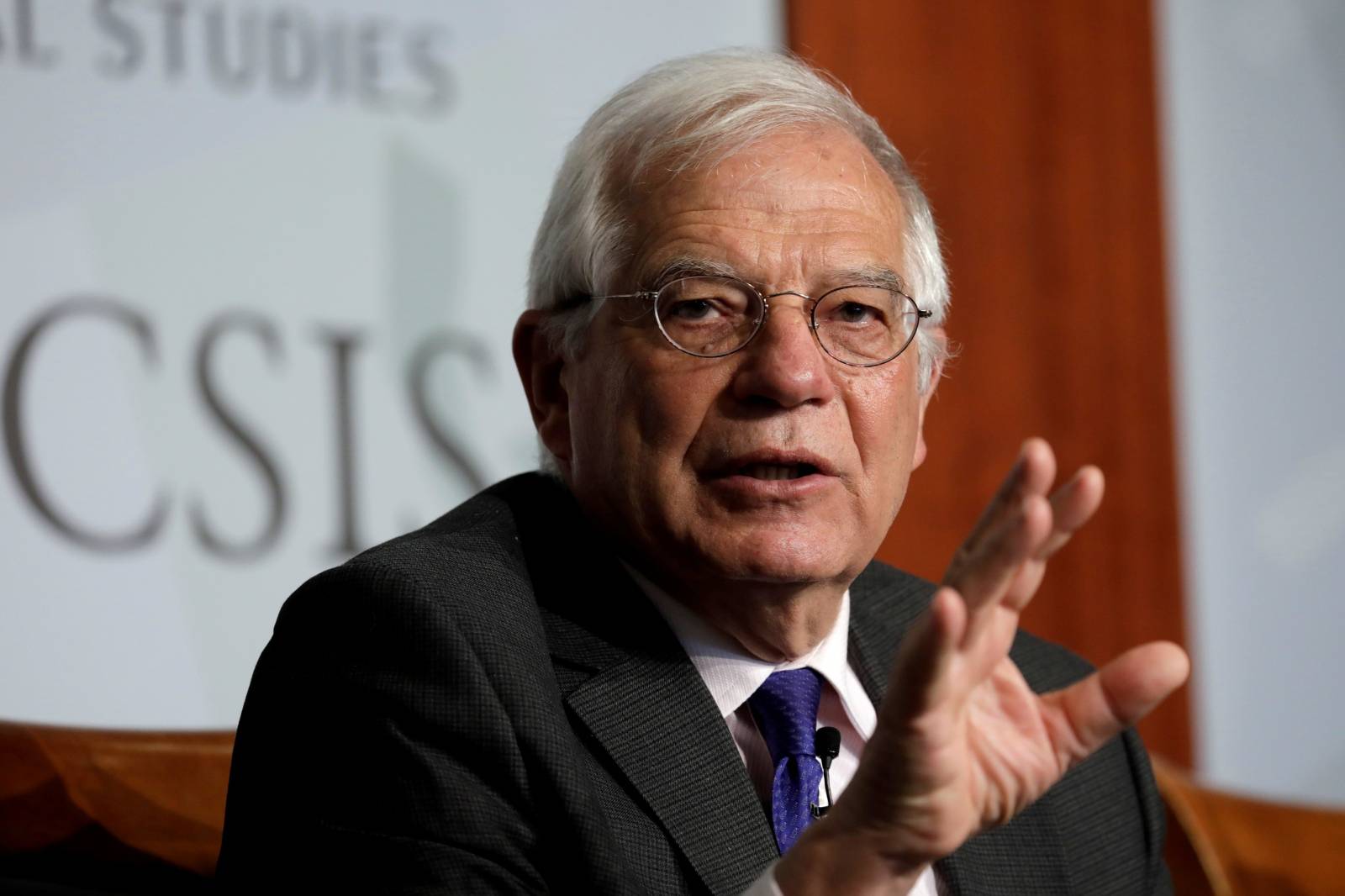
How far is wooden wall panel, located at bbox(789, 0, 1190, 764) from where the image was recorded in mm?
3951

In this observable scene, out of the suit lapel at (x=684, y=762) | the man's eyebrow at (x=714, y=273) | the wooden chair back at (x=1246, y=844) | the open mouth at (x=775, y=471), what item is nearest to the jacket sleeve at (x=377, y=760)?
the suit lapel at (x=684, y=762)

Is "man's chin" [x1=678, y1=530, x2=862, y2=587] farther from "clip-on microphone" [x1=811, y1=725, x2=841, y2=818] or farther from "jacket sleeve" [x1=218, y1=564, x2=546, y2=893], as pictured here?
"jacket sleeve" [x1=218, y1=564, x2=546, y2=893]

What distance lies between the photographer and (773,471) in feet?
6.04

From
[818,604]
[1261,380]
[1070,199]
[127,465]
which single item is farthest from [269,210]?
[1261,380]

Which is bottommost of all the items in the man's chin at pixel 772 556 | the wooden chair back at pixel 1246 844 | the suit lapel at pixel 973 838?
the wooden chair back at pixel 1246 844

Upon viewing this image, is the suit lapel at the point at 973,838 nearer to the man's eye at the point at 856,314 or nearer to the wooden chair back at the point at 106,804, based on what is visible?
the man's eye at the point at 856,314

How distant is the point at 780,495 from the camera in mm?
1812

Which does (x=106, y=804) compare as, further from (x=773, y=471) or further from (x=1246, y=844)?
(x=1246, y=844)

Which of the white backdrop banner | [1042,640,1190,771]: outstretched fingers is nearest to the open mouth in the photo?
[1042,640,1190,771]: outstretched fingers

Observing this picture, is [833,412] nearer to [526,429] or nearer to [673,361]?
[673,361]

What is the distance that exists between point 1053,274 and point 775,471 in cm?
257

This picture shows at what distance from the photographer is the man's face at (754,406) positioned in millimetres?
1812

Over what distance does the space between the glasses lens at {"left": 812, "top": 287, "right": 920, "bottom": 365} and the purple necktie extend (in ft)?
1.32

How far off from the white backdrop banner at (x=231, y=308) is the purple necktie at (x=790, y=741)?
1.29 metres
